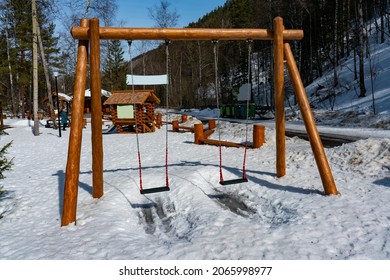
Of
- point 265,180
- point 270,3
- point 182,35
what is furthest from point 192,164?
point 270,3

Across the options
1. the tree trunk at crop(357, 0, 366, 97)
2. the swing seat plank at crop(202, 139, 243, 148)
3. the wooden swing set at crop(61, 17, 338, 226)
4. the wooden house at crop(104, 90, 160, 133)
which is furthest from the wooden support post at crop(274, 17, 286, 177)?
the tree trunk at crop(357, 0, 366, 97)

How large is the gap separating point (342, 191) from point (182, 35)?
155 inches

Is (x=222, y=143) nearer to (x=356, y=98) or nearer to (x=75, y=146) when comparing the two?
(x=75, y=146)

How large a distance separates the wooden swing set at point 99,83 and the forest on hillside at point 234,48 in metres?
11.9

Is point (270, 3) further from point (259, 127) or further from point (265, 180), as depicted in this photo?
point (265, 180)

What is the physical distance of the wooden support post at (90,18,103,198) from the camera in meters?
5.21

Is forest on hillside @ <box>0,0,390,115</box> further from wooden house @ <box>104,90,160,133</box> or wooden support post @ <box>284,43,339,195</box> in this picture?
wooden support post @ <box>284,43,339,195</box>

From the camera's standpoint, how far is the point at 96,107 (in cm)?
539

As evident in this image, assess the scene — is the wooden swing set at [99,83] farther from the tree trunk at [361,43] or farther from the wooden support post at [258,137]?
the tree trunk at [361,43]

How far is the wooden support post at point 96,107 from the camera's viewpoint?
17.1ft

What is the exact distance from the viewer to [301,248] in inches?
137

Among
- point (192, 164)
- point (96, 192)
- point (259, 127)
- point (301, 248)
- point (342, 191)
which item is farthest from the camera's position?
point (259, 127)

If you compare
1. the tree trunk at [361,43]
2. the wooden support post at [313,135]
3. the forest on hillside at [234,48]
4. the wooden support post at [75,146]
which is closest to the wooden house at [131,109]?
the forest on hillside at [234,48]

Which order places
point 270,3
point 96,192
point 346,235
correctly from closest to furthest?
point 346,235 < point 96,192 < point 270,3
